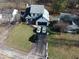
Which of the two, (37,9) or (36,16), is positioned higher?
(37,9)

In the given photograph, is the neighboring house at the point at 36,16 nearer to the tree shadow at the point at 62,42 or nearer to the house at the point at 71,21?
the house at the point at 71,21

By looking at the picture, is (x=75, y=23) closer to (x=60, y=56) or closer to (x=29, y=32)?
(x=29, y=32)

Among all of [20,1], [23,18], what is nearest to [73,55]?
[23,18]

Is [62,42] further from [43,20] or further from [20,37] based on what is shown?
[43,20]

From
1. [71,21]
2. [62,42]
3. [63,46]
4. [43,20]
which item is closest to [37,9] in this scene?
[43,20]

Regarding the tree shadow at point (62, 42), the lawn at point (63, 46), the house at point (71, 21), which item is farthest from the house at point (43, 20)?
the tree shadow at point (62, 42)
